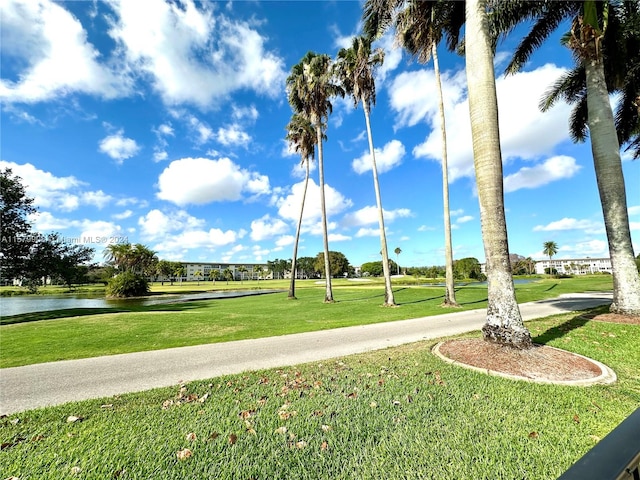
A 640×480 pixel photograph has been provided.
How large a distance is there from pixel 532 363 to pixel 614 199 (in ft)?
28.3

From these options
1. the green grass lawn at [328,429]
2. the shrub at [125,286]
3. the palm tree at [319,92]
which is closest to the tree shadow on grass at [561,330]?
the green grass lawn at [328,429]

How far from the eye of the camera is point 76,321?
503 inches

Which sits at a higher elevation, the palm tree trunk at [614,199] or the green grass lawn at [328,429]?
the palm tree trunk at [614,199]

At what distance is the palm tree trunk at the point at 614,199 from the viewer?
9734 millimetres

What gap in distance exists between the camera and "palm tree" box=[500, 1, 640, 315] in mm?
9734

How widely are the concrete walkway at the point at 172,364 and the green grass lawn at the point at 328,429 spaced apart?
0.76 metres

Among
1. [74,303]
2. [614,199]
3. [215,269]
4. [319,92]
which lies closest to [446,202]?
[614,199]

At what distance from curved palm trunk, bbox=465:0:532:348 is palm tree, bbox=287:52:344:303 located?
1464cm

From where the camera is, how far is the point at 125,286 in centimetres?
3928

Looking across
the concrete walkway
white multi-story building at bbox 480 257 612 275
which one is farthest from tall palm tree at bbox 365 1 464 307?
white multi-story building at bbox 480 257 612 275

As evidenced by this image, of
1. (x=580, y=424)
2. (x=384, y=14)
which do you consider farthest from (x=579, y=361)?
(x=384, y=14)

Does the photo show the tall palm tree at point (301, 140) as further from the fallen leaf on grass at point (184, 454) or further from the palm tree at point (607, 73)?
the fallen leaf on grass at point (184, 454)

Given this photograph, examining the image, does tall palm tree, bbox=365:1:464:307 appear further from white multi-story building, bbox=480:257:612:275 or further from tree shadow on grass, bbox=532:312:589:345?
white multi-story building, bbox=480:257:612:275

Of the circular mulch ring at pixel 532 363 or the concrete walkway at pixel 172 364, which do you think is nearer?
the circular mulch ring at pixel 532 363
